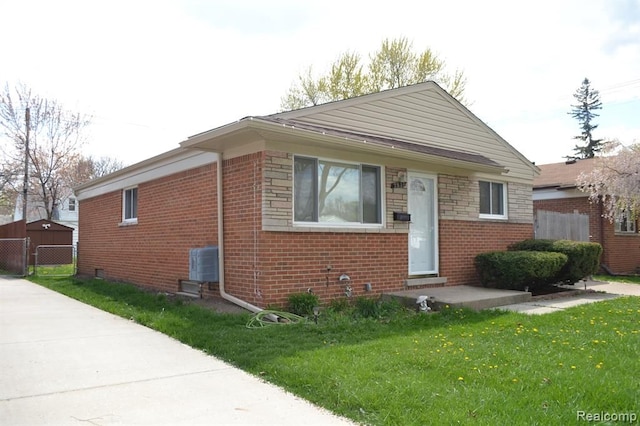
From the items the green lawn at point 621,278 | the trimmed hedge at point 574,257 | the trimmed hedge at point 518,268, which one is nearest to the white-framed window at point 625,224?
the green lawn at point 621,278

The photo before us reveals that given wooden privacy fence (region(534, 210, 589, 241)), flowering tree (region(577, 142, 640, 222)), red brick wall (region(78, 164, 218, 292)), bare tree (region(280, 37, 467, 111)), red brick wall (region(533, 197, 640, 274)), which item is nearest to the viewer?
red brick wall (region(78, 164, 218, 292))

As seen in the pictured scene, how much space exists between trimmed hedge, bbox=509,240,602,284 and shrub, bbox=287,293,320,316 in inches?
255

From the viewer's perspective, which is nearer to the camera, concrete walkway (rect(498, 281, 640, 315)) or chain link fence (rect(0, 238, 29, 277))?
concrete walkway (rect(498, 281, 640, 315))

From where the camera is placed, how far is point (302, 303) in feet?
27.2

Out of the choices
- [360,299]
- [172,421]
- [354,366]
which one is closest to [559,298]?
[360,299]

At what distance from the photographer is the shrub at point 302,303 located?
8.20 metres

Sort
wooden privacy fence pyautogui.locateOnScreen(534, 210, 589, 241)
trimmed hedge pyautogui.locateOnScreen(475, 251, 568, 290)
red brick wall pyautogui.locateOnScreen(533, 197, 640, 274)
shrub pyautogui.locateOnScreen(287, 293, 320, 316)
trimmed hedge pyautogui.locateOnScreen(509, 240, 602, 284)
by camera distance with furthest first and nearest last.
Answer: red brick wall pyautogui.locateOnScreen(533, 197, 640, 274)
wooden privacy fence pyautogui.locateOnScreen(534, 210, 589, 241)
trimmed hedge pyautogui.locateOnScreen(509, 240, 602, 284)
trimmed hedge pyautogui.locateOnScreen(475, 251, 568, 290)
shrub pyautogui.locateOnScreen(287, 293, 320, 316)

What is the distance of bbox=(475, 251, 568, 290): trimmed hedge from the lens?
10.4 m

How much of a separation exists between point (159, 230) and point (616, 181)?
44.7ft

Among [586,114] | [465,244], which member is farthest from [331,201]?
[586,114]

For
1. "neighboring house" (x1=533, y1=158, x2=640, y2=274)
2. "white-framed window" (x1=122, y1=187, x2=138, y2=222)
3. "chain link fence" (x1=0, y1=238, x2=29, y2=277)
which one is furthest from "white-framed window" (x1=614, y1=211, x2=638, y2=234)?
"chain link fence" (x1=0, y1=238, x2=29, y2=277)

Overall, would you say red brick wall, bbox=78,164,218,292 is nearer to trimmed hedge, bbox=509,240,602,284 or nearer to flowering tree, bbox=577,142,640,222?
trimmed hedge, bbox=509,240,602,284

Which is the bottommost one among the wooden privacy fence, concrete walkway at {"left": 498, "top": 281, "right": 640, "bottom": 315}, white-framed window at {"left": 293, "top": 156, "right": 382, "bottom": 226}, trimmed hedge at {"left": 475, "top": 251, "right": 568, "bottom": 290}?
concrete walkway at {"left": 498, "top": 281, "right": 640, "bottom": 315}

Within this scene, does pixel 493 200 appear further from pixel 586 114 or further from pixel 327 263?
pixel 586 114
